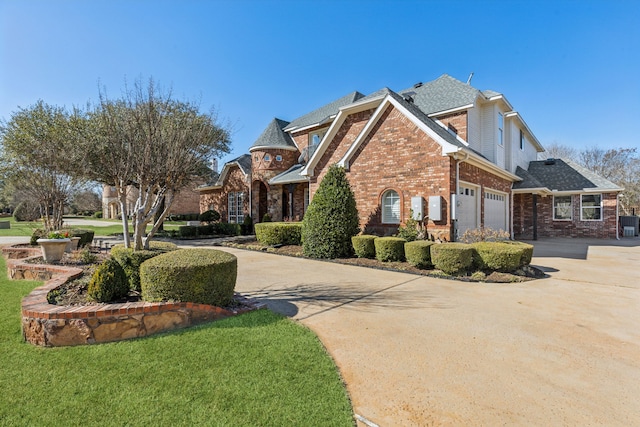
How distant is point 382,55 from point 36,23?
1350 centimetres

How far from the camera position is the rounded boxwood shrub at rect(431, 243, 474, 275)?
7805mm

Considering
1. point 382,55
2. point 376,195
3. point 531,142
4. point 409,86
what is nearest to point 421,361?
point 376,195

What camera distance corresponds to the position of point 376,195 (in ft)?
39.0

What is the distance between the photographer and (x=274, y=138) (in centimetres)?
2100

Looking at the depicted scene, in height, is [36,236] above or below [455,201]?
below

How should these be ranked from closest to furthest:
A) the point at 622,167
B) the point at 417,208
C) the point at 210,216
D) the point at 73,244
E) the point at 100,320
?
the point at 100,320 → the point at 417,208 → the point at 73,244 → the point at 210,216 → the point at 622,167

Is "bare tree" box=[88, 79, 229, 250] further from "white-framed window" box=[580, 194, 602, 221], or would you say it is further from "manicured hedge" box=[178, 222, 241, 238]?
"white-framed window" box=[580, 194, 602, 221]

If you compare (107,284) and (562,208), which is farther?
(562,208)

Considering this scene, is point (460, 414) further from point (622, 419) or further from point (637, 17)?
point (637, 17)

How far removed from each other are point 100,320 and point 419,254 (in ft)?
24.2

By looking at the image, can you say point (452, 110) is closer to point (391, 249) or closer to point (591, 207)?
point (391, 249)

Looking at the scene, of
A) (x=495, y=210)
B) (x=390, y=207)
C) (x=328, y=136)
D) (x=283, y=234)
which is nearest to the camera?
(x=390, y=207)

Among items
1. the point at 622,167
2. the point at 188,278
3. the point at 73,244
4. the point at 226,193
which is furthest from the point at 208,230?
the point at 622,167

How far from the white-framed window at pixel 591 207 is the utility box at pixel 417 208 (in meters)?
15.3
